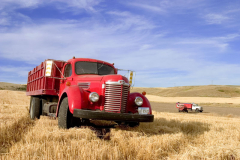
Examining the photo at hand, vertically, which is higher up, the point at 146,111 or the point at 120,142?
the point at 146,111

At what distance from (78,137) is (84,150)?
3.41 ft

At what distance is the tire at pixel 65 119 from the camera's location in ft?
20.2

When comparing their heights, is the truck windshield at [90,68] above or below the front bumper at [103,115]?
above

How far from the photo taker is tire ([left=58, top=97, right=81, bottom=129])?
6.17m

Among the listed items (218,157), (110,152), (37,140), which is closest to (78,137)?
(37,140)

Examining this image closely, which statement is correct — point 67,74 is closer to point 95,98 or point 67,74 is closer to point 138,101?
point 95,98

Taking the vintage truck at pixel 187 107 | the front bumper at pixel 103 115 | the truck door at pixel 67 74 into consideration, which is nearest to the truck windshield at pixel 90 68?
the truck door at pixel 67 74

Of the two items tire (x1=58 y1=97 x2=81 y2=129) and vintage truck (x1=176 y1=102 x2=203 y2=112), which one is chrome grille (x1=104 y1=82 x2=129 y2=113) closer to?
tire (x1=58 y1=97 x2=81 y2=129)

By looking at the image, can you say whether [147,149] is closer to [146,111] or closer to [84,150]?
[84,150]

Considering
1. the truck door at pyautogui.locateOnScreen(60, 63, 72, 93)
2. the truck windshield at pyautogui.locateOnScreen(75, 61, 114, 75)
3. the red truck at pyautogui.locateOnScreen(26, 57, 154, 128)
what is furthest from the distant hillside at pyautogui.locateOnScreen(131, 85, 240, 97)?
the red truck at pyautogui.locateOnScreen(26, 57, 154, 128)

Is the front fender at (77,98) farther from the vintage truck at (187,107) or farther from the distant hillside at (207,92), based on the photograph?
the distant hillside at (207,92)

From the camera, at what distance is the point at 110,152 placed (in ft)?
13.9

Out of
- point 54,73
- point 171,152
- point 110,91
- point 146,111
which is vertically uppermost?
point 54,73

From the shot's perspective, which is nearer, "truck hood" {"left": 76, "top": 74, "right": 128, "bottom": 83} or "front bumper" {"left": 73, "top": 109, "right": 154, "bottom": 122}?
"front bumper" {"left": 73, "top": 109, "right": 154, "bottom": 122}
